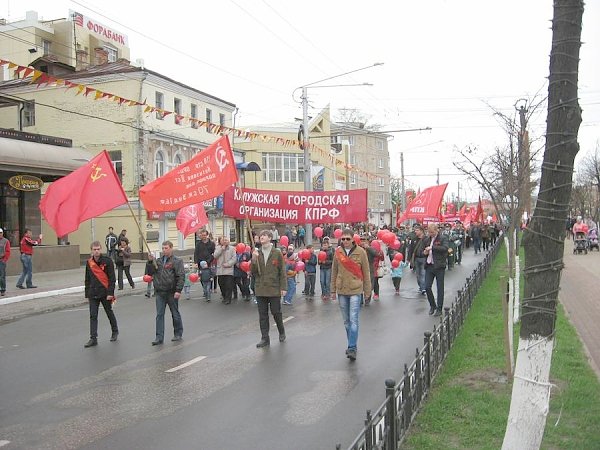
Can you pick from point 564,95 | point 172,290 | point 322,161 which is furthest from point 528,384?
point 322,161

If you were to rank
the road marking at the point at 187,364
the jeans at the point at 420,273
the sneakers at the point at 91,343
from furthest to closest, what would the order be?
the jeans at the point at 420,273, the sneakers at the point at 91,343, the road marking at the point at 187,364

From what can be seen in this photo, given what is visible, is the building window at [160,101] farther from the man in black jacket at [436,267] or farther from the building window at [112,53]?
the man in black jacket at [436,267]

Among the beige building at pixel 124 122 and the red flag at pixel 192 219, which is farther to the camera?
the beige building at pixel 124 122

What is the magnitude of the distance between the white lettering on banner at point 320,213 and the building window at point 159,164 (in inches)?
834

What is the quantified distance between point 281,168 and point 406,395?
4580 centimetres

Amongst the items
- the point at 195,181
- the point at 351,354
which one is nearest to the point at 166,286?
the point at 195,181

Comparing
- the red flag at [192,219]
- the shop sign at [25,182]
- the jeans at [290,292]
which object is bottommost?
the jeans at [290,292]

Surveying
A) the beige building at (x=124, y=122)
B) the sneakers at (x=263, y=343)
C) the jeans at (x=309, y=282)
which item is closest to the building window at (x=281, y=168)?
the beige building at (x=124, y=122)

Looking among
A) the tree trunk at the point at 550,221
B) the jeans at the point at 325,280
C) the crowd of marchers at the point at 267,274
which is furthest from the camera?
the jeans at the point at 325,280

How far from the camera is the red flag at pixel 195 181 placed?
11820 millimetres

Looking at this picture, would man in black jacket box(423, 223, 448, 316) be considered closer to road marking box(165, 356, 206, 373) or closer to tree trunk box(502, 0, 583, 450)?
road marking box(165, 356, 206, 373)

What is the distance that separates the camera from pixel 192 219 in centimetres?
1641

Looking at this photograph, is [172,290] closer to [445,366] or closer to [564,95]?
[445,366]

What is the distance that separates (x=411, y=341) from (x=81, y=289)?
41.2 feet
